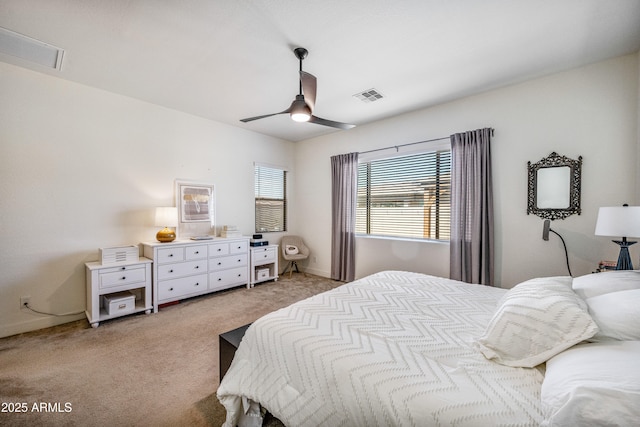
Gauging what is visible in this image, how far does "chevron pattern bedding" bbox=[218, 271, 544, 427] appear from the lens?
0.90 metres

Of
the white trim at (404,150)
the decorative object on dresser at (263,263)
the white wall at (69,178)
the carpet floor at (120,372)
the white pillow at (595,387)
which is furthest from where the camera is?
the decorative object on dresser at (263,263)

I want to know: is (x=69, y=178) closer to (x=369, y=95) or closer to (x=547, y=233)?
(x=369, y=95)

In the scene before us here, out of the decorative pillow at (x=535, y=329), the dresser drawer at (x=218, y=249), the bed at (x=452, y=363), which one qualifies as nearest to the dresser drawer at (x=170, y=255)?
the dresser drawer at (x=218, y=249)

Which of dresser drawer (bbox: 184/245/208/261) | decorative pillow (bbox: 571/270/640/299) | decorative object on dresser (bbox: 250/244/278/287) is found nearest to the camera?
decorative pillow (bbox: 571/270/640/299)

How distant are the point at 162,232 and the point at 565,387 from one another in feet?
13.0

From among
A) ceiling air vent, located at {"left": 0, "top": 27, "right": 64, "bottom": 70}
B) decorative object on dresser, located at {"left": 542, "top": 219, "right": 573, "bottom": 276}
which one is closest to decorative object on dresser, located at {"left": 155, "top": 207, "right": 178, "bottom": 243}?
ceiling air vent, located at {"left": 0, "top": 27, "right": 64, "bottom": 70}

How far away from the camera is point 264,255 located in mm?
4426

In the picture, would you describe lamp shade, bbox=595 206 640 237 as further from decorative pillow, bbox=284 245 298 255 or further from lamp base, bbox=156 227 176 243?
lamp base, bbox=156 227 176 243

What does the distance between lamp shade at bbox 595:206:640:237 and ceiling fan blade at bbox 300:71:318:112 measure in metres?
2.62

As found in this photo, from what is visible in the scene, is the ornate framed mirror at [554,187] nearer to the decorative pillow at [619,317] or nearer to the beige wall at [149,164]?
the beige wall at [149,164]

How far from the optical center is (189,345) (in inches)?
94.1

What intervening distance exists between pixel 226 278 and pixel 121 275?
1.32 metres

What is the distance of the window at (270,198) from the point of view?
16.0 feet

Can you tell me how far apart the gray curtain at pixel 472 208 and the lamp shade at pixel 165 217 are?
12.4ft
